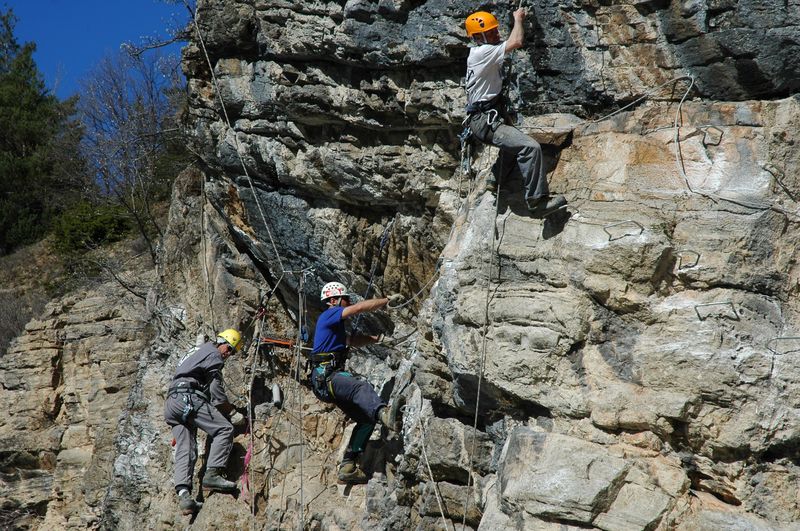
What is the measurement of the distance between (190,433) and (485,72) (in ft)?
17.7

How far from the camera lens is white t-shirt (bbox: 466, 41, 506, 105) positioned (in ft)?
22.4

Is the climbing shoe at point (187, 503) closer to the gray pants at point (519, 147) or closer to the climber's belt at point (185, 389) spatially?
the climber's belt at point (185, 389)

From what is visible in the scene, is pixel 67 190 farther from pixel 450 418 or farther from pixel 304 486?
pixel 450 418

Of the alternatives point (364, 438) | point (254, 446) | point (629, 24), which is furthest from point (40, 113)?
point (629, 24)

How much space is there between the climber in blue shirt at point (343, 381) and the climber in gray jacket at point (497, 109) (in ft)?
6.51

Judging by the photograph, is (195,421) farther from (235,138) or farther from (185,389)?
(235,138)

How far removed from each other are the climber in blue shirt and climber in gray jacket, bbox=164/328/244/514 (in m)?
1.47

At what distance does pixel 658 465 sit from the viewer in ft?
20.4

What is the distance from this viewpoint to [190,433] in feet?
31.8

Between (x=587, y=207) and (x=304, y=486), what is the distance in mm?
4724

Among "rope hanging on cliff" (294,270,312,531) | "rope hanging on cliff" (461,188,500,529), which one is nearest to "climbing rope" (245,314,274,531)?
"rope hanging on cliff" (294,270,312,531)

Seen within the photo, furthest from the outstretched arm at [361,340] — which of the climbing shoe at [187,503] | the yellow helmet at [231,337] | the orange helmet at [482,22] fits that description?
the orange helmet at [482,22]

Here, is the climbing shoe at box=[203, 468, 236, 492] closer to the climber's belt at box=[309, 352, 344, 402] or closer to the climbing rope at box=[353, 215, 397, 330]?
the climber's belt at box=[309, 352, 344, 402]

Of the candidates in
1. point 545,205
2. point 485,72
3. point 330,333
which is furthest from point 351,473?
point 485,72
